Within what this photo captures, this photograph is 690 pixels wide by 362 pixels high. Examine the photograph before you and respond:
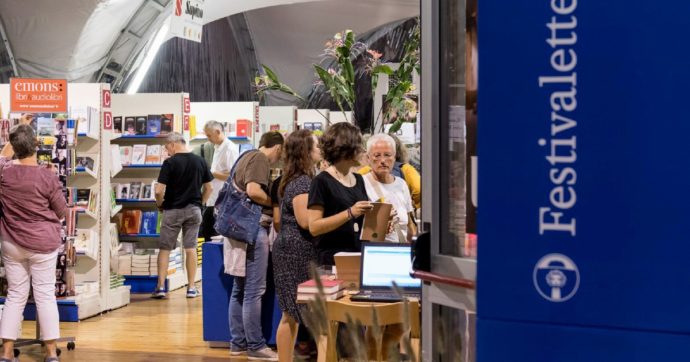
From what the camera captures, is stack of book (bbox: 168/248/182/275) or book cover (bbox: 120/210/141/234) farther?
book cover (bbox: 120/210/141/234)

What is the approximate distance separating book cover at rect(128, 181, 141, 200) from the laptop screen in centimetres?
662

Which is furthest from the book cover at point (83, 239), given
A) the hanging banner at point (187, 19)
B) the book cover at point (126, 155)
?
the hanging banner at point (187, 19)

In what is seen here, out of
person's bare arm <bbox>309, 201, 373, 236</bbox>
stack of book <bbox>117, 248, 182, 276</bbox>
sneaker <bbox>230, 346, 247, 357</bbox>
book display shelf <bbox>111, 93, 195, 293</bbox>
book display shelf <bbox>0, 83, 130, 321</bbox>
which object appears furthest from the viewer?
book display shelf <bbox>111, 93, 195, 293</bbox>

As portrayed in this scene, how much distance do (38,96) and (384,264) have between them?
4.68 meters

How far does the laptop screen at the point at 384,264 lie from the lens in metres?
4.23

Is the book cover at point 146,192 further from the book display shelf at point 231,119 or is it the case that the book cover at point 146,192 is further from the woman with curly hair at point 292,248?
the woman with curly hair at point 292,248

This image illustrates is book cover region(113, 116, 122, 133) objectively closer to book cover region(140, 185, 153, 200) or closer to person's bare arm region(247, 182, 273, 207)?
book cover region(140, 185, 153, 200)

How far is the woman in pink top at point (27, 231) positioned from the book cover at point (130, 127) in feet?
13.7

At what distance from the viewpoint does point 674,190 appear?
4.94 ft

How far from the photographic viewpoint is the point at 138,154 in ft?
34.3

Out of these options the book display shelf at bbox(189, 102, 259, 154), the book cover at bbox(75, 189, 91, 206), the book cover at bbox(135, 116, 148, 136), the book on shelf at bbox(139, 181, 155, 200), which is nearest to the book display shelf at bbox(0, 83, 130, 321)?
the book cover at bbox(75, 189, 91, 206)

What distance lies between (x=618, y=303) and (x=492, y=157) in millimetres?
323

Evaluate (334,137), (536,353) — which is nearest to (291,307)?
(334,137)

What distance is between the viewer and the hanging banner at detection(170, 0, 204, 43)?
10250 mm
